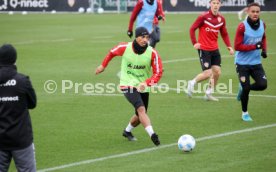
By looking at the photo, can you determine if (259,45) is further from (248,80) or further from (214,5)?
(214,5)

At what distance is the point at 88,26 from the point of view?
4219 centimetres

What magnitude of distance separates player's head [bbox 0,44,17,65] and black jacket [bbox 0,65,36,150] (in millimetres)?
62

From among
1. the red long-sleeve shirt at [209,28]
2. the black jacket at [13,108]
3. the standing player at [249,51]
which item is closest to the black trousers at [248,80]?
the standing player at [249,51]

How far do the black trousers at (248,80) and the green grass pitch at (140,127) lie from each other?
19.9 inches

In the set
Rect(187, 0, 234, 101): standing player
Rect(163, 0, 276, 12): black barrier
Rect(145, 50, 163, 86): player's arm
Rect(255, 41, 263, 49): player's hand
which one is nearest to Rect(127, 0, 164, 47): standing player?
Rect(187, 0, 234, 101): standing player

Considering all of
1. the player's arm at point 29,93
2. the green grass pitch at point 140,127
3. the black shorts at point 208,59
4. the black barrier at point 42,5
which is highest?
the player's arm at point 29,93

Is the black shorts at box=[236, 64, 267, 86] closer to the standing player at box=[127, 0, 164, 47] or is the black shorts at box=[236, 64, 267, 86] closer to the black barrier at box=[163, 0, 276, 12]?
the standing player at box=[127, 0, 164, 47]

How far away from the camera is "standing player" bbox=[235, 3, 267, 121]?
1527 cm

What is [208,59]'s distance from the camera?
18188mm

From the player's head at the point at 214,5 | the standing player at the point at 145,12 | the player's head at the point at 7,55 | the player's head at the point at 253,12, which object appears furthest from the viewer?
the standing player at the point at 145,12

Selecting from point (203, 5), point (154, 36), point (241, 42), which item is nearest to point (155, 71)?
point (241, 42)

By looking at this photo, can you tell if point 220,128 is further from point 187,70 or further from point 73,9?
point 73,9

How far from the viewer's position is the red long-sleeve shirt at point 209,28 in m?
18.0

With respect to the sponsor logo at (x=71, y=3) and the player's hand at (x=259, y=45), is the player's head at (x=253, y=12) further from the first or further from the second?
the sponsor logo at (x=71, y=3)
